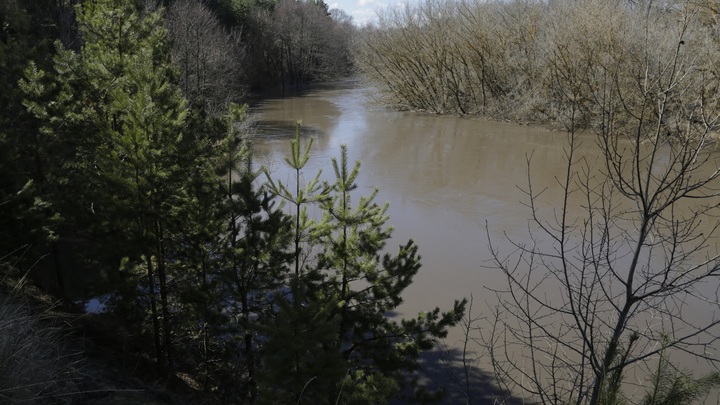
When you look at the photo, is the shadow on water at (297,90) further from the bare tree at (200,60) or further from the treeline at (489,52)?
the bare tree at (200,60)

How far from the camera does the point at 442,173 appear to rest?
19.2 metres

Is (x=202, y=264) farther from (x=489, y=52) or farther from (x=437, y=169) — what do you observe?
(x=489, y=52)

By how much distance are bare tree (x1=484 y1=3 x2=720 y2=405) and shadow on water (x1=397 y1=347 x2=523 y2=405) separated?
32 centimetres

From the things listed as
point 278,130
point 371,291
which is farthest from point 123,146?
point 278,130

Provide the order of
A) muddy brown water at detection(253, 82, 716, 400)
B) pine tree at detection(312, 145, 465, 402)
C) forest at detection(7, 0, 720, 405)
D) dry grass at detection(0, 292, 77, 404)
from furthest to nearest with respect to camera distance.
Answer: muddy brown water at detection(253, 82, 716, 400) → pine tree at detection(312, 145, 465, 402) → forest at detection(7, 0, 720, 405) → dry grass at detection(0, 292, 77, 404)

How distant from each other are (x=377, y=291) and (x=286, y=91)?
39.2 metres

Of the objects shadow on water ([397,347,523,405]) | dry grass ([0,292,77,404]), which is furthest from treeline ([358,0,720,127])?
dry grass ([0,292,77,404])

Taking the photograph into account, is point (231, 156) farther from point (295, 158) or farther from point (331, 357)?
point (331, 357)

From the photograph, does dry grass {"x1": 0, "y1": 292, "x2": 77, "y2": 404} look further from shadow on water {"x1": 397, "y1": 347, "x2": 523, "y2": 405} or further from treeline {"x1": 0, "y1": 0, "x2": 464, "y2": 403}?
shadow on water {"x1": 397, "y1": 347, "x2": 523, "y2": 405}

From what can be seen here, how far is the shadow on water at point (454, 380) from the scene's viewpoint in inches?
295

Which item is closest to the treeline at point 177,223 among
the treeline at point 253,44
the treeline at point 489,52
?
the treeline at point 253,44

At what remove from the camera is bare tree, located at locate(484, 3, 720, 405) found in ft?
10.7

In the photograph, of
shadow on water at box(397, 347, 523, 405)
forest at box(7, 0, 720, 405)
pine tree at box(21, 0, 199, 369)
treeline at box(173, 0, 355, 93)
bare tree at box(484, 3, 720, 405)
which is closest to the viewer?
bare tree at box(484, 3, 720, 405)

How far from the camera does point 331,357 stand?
16.0 feet
